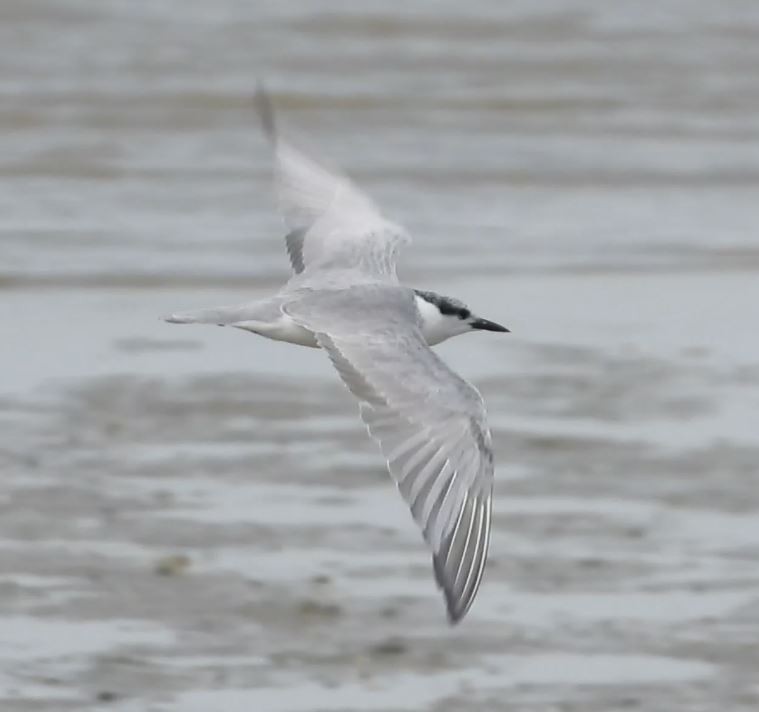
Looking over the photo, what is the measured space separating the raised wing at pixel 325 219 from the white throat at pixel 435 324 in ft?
1.52

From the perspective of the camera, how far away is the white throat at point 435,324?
7043mm

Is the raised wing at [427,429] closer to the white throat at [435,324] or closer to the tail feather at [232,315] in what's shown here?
the tail feather at [232,315]

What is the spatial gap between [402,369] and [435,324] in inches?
31.7

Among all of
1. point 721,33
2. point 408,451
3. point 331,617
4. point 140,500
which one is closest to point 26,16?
point 721,33

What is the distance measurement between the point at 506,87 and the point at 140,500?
929 cm

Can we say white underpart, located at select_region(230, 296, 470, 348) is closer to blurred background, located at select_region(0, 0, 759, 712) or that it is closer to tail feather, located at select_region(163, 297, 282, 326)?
tail feather, located at select_region(163, 297, 282, 326)

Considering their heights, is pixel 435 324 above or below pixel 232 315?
below

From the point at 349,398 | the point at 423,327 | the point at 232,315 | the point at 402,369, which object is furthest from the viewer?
the point at 349,398

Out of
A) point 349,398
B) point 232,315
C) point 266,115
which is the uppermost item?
point 266,115

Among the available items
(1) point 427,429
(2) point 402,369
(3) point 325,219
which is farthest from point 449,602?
(3) point 325,219

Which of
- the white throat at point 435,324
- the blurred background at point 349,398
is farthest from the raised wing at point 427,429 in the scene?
the blurred background at point 349,398

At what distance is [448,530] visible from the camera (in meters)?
5.88

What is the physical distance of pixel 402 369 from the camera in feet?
20.9

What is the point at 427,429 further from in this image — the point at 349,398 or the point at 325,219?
the point at 349,398
